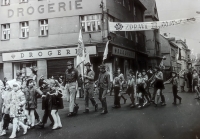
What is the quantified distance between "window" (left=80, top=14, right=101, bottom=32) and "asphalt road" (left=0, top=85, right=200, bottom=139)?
1.58m

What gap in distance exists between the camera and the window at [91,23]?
4.24 metres

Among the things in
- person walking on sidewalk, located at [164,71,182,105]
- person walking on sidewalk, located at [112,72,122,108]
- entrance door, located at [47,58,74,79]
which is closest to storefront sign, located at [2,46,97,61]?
entrance door, located at [47,58,74,79]

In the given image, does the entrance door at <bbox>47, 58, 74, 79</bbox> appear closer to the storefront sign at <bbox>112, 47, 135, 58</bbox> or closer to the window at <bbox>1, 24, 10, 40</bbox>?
the storefront sign at <bbox>112, 47, 135, 58</bbox>

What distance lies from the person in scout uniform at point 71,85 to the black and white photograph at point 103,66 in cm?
2

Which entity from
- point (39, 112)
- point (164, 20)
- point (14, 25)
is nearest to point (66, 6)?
point (14, 25)

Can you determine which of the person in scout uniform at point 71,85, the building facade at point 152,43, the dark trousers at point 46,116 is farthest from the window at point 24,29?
the building facade at point 152,43

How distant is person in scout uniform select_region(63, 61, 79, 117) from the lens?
463 centimetres

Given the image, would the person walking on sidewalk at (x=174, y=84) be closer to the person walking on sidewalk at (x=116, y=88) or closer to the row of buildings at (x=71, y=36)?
the row of buildings at (x=71, y=36)

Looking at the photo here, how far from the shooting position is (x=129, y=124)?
4.37m

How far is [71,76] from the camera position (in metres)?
4.69

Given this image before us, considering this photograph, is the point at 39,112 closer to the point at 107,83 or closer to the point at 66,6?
the point at 107,83

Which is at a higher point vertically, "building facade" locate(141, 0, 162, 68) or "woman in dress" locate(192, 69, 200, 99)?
"building facade" locate(141, 0, 162, 68)

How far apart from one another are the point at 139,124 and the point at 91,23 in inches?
77.8

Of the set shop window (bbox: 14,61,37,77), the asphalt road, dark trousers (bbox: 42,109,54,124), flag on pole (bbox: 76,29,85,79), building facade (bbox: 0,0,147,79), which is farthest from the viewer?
dark trousers (bbox: 42,109,54,124)
